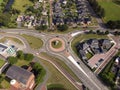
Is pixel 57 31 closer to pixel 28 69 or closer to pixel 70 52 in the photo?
pixel 70 52

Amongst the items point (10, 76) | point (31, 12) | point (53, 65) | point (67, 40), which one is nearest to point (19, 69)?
point (10, 76)

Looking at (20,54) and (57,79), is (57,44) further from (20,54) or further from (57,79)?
(57,79)

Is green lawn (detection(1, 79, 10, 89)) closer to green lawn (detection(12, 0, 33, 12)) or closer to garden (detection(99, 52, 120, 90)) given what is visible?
garden (detection(99, 52, 120, 90))

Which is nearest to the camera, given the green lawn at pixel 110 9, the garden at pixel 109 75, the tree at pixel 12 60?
the garden at pixel 109 75

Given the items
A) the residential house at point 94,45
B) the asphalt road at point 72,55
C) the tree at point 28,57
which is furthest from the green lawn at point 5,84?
the residential house at point 94,45

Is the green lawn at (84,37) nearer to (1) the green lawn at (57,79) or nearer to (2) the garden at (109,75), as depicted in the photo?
(2) the garden at (109,75)

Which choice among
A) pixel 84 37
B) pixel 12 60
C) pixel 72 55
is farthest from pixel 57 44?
pixel 12 60

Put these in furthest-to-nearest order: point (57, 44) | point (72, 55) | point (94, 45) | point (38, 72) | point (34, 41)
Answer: point (34, 41) → point (57, 44) → point (94, 45) → point (72, 55) → point (38, 72)
